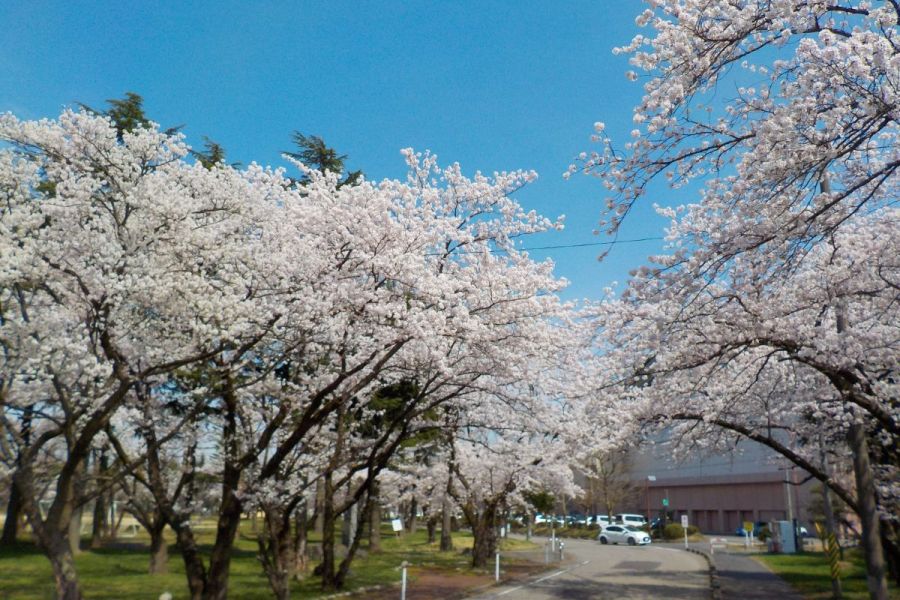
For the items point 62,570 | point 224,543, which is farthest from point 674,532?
point 62,570

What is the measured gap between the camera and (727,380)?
1642 centimetres

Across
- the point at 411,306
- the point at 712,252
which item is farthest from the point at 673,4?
the point at 411,306

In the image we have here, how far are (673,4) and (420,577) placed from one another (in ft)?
67.8

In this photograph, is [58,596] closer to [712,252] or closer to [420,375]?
[420,375]

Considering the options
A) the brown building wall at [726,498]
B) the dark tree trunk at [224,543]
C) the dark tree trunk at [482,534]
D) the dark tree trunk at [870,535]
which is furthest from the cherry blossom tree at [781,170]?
the brown building wall at [726,498]

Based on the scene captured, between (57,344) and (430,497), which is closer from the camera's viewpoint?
(57,344)

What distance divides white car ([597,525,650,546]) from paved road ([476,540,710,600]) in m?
13.7

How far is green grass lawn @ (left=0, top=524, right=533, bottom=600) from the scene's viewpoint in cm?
1804

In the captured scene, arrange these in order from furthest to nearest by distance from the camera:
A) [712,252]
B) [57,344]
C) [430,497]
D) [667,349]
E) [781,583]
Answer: [430,497] < [781,583] < [667,349] < [57,344] < [712,252]

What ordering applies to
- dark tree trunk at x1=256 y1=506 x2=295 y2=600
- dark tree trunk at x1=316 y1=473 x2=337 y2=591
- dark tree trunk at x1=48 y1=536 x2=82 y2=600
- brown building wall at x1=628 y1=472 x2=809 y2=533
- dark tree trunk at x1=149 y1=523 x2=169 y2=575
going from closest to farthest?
dark tree trunk at x1=48 y1=536 x2=82 y2=600, dark tree trunk at x1=256 y1=506 x2=295 y2=600, dark tree trunk at x1=316 y1=473 x2=337 y2=591, dark tree trunk at x1=149 y1=523 x2=169 y2=575, brown building wall at x1=628 y1=472 x2=809 y2=533

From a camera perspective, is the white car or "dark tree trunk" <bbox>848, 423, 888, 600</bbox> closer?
"dark tree trunk" <bbox>848, 423, 888, 600</bbox>

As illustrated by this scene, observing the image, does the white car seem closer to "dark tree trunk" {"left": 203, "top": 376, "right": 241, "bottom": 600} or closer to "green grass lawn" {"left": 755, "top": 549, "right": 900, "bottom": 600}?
"green grass lawn" {"left": 755, "top": 549, "right": 900, "bottom": 600}

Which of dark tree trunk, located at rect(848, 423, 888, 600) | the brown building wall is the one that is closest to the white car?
the brown building wall

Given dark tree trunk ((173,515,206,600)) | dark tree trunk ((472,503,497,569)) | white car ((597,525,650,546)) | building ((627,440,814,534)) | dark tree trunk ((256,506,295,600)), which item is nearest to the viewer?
dark tree trunk ((173,515,206,600))
